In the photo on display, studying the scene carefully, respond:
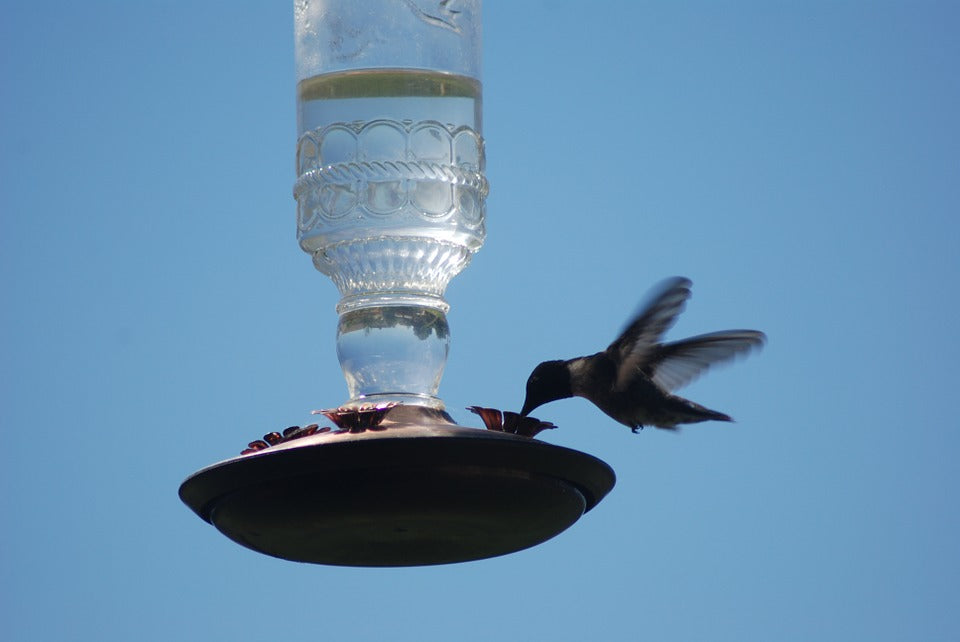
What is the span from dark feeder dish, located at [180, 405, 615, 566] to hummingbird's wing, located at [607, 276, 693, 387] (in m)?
1.20

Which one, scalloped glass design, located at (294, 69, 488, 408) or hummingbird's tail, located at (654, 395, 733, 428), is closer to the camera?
scalloped glass design, located at (294, 69, 488, 408)

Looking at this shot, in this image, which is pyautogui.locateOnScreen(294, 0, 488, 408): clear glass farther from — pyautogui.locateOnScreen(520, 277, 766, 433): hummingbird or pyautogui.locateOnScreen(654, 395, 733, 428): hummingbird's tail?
pyautogui.locateOnScreen(654, 395, 733, 428): hummingbird's tail

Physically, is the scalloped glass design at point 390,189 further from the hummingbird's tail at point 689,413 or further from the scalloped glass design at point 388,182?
the hummingbird's tail at point 689,413

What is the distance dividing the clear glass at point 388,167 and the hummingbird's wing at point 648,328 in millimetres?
668

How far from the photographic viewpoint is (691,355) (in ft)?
19.2

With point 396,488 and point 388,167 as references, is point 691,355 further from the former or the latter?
point 396,488

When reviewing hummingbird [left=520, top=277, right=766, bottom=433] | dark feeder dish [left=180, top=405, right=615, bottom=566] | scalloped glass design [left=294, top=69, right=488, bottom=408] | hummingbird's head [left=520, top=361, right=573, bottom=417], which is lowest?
dark feeder dish [left=180, top=405, right=615, bottom=566]

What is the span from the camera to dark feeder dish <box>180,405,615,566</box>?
13.1 ft

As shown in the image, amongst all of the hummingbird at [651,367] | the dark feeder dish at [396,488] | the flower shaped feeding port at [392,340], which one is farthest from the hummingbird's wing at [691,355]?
the dark feeder dish at [396,488]

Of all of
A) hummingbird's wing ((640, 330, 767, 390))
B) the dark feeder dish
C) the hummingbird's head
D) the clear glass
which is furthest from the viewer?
hummingbird's wing ((640, 330, 767, 390))

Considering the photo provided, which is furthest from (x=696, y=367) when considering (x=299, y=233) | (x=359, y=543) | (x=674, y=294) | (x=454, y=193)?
(x=359, y=543)

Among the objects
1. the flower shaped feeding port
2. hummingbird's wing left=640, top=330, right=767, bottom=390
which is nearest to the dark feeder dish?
the flower shaped feeding port

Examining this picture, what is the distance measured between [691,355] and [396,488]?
2.15m

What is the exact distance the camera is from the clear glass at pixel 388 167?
17.6 ft
